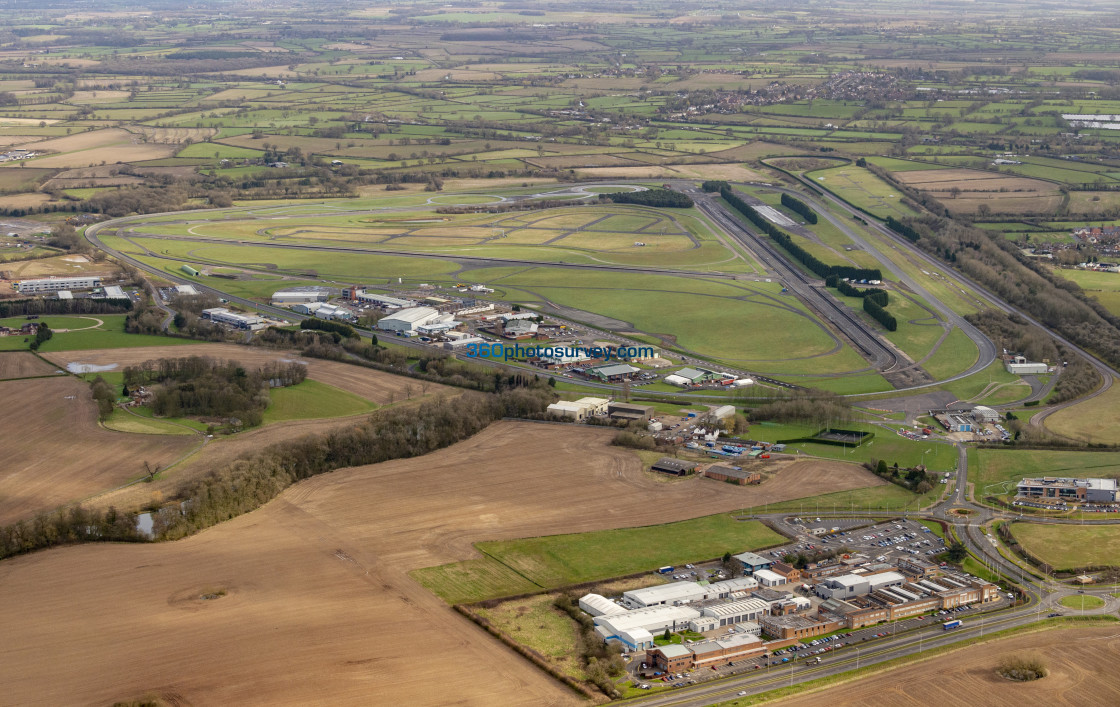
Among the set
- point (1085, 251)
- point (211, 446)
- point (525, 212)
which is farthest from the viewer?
point (525, 212)

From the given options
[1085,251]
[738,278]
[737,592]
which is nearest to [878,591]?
[737,592]

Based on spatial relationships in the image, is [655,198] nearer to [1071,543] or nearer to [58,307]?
[58,307]

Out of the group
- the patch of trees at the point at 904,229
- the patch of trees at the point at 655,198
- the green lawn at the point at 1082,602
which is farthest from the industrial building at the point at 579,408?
the patch of trees at the point at 655,198

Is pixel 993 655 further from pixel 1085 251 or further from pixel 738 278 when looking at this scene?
pixel 1085 251

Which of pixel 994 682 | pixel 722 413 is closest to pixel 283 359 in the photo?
pixel 722 413

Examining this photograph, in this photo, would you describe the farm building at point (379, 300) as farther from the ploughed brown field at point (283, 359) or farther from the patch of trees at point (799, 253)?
the patch of trees at point (799, 253)

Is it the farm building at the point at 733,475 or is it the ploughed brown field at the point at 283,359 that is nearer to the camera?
the farm building at the point at 733,475

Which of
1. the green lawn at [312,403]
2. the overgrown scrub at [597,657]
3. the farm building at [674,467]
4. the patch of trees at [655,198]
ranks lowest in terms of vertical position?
the overgrown scrub at [597,657]
